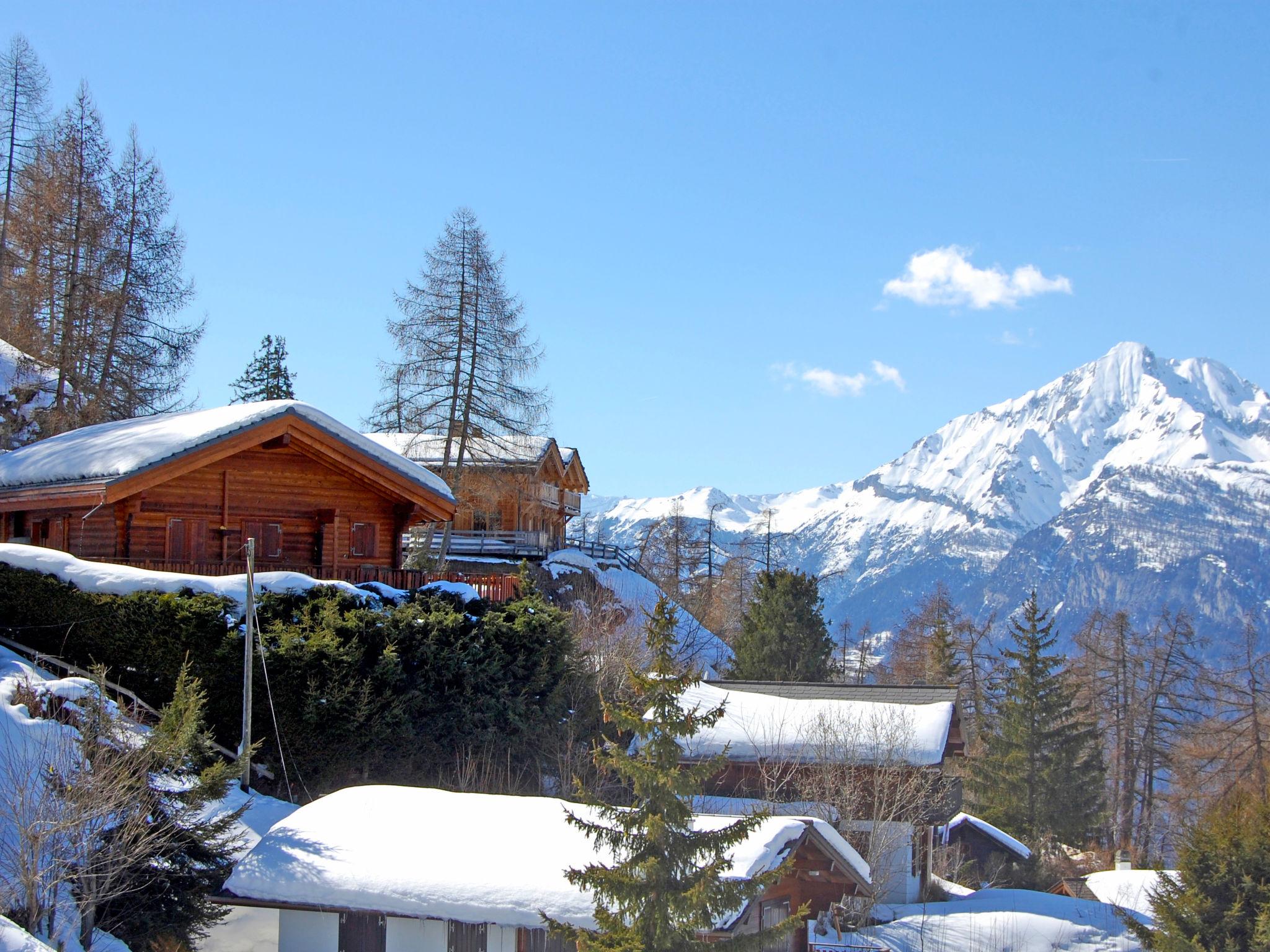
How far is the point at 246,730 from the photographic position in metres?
16.1

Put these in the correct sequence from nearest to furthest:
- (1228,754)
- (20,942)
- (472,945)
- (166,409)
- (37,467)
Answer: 1. (20,942)
2. (472,945)
3. (37,467)
4. (166,409)
5. (1228,754)

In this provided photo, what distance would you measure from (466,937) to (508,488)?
97.4 ft

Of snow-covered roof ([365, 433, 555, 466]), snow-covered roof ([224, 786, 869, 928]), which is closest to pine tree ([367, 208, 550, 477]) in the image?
snow-covered roof ([365, 433, 555, 466])

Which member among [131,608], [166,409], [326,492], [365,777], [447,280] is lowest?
[365,777]

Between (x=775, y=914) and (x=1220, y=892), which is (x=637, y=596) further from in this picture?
(x=775, y=914)

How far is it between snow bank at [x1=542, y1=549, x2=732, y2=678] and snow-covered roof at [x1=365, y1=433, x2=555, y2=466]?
187 inches

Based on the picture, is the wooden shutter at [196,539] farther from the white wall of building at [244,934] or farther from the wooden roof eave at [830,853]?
the wooden roof eave at [830,853]

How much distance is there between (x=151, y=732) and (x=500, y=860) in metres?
4.30

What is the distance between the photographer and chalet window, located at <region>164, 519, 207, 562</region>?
23.8m

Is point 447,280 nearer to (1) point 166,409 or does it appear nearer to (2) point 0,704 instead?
(1) point 166,409

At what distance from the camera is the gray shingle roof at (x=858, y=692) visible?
101 ft

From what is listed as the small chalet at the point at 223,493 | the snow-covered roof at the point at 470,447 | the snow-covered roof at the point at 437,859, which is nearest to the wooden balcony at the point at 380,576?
the small chalet at the point at 223,493

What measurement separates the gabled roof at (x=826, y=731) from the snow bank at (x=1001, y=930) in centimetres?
337

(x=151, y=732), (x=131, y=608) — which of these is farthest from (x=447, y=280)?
(x=151, y=732)
